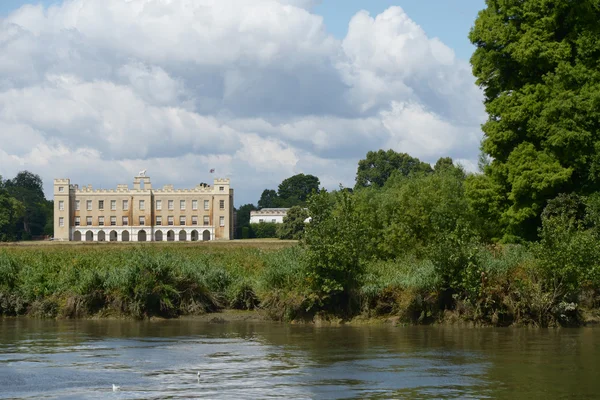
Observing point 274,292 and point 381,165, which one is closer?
point 274,292

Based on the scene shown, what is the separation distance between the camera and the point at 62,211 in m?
148

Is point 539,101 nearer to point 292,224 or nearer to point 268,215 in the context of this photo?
point 292,224

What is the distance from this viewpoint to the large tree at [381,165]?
14750 centimetres

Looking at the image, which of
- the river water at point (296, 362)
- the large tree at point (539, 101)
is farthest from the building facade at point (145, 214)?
the river water at point (296, 362)

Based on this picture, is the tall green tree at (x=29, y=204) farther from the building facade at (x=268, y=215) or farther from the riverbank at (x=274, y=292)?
the riverbank at (x=274, y=292)

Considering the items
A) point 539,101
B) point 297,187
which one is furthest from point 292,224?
point 539,101

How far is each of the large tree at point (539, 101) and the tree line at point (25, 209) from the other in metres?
103

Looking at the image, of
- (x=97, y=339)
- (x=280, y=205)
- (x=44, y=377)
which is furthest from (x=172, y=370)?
(x=280, y=205)

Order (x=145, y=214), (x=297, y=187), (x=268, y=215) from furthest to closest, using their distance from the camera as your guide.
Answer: (x=297, y=187)
(x=268, y=215)
(x=145, y=214)

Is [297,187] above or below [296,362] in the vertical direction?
above

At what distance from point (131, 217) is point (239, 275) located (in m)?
115

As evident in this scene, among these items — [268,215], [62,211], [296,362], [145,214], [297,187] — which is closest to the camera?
[296,362]

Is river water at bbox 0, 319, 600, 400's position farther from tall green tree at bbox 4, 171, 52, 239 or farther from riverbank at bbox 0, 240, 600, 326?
tall green tree at bbox 4, 171, 52, 239

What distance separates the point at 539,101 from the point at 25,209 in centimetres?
13059
